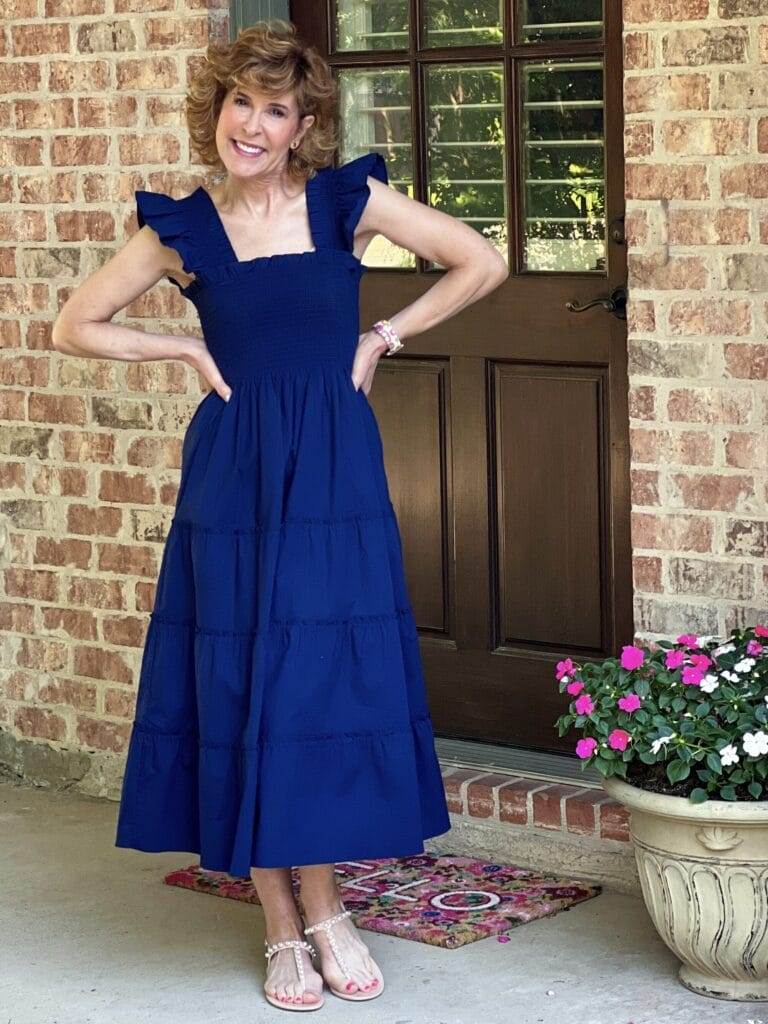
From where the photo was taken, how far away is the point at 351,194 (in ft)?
11.8

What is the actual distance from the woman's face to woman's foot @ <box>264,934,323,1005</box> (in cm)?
149

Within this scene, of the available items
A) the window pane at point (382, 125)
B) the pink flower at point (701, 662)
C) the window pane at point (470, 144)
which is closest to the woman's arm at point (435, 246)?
the pink flower at point (701, 662)

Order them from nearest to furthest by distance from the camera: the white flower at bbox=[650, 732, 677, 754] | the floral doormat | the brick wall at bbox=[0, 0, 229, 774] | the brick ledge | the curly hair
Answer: the curly hair, the white flower at bbox=[650, 732, 677, 754], the floral doormat, the brick ledge, the brick wall at bbox=[0, 0, 229, 774]

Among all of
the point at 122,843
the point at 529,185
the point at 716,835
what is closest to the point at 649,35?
the point at 529,185

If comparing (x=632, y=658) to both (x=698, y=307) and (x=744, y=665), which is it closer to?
(x=744, y=665)

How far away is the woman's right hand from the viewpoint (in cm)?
367

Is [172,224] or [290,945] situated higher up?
[172,224]

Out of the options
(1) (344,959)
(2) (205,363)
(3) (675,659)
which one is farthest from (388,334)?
(1) (344,959)

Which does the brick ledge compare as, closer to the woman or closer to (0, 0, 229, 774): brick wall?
the woman

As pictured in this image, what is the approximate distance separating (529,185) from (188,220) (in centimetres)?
124

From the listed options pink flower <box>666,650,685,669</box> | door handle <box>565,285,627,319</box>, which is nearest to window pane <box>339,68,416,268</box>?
door handle <box>565,285,627,319</box>

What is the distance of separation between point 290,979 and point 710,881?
827 millimetres

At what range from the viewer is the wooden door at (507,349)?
14.7 feet

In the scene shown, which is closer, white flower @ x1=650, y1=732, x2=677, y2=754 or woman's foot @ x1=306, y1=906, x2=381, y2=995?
white flower @ x1=650, y1=732, x2=677, y2=754
